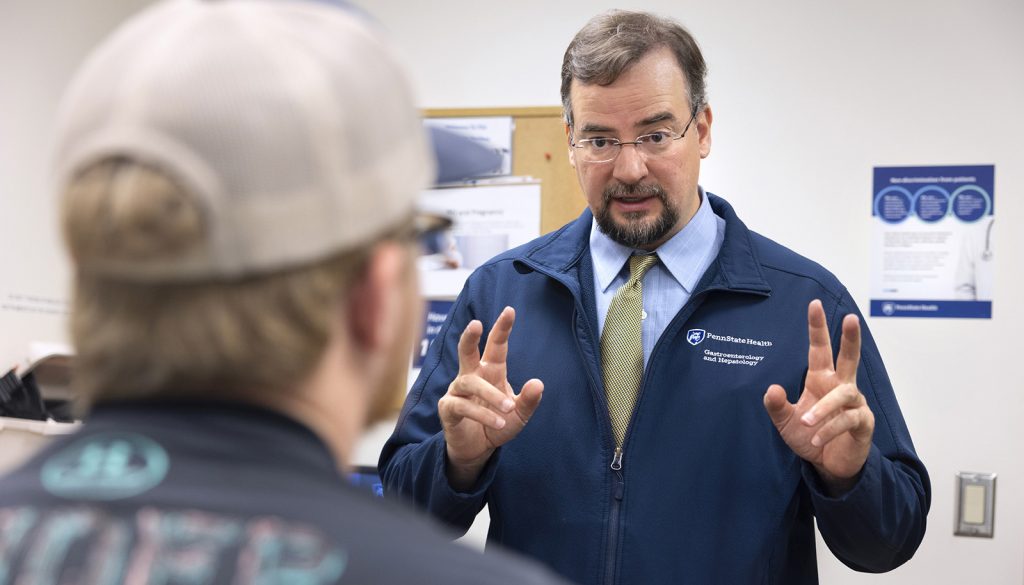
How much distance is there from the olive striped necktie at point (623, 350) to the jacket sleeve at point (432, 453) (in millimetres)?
213

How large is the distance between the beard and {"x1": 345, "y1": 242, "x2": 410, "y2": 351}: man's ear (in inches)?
43.1

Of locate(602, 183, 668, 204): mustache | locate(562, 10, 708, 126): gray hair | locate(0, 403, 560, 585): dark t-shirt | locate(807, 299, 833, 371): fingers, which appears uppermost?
locate(562, 10, 708, 126): gray hair

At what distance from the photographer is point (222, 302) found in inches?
21.9

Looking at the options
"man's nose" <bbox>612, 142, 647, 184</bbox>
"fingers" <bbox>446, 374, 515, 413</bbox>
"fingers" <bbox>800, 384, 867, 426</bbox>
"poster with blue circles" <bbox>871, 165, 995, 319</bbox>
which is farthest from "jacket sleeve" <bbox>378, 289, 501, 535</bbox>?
"poster with blue circles" <bbox>871, 165, 995, 319</bbox>

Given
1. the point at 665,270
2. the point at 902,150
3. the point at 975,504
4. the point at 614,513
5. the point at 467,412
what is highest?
the point at 902,150

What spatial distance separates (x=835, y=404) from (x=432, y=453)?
2.06 feet

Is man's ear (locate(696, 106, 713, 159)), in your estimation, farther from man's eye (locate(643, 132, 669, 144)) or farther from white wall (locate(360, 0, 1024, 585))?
white wall (locate(360, 0, 1024, 585))

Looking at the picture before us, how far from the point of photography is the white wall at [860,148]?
259 cm

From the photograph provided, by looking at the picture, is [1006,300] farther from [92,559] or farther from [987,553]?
[92,559]

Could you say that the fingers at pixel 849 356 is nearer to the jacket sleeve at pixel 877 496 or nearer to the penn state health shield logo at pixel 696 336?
the jacket sleeve at pixel 877 496

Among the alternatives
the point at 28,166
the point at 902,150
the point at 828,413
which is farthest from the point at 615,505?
the point at 28,166

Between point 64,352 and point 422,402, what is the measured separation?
1.45m

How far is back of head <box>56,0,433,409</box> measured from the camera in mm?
536

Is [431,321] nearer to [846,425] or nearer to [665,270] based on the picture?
[665,270]
